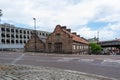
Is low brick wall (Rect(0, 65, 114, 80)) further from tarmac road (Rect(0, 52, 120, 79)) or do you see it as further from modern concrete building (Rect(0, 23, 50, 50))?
modern concrete building (Rect(0, 23, 50, 50))

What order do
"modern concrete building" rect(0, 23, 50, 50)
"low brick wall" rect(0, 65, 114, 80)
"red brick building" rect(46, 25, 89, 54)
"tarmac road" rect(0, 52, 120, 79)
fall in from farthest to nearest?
1. "modern concrete building" rect(0, 23, 50, 50)
2. "red brick building" rect(46, 25, 89, 54)
3. "tarmac road" rect(0, 52, 120, 79)
4. "low brick wall" rect(0, 65, 114, 80)

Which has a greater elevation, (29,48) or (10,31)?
(10,31)

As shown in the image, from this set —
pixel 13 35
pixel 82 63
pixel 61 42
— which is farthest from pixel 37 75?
pixel 13 35

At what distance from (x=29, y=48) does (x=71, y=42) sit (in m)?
17.0

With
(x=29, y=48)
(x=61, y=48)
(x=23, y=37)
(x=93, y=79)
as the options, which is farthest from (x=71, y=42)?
(x=23, y=37)

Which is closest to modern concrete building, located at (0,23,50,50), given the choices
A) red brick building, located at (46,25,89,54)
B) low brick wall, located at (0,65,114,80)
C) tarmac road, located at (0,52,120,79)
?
red brick building, located at (46,25,89,54)

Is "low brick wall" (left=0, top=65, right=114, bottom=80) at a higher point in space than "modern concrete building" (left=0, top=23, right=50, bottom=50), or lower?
lower

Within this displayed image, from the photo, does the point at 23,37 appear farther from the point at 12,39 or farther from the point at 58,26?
the point at 58,26

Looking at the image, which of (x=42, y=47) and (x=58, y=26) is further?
(x=42, y=47)

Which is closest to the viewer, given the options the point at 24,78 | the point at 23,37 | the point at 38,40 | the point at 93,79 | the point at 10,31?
the point at 24,78

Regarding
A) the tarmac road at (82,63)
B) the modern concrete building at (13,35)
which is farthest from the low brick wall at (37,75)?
the modern concrete building at (13,35)

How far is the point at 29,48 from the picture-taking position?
66312 millimetres

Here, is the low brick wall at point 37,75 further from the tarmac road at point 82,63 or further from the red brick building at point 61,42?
the red brick building at point 61,42

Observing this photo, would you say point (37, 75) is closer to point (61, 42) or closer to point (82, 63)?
point (82, 63)
